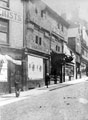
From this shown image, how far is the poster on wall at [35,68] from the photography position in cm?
1606

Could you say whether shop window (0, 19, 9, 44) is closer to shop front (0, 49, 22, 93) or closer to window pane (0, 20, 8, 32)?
window pane (0, 20, 8, 32)

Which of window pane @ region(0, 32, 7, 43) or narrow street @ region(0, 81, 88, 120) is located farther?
window pane @ region(0, 32, 7, 43)

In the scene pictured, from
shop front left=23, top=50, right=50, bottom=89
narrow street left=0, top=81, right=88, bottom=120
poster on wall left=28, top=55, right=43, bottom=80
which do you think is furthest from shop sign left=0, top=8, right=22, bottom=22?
narrow street left=0, top=81, right=88, bottom=120

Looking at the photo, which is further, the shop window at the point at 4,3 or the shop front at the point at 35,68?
the shop front at the point at 35,68

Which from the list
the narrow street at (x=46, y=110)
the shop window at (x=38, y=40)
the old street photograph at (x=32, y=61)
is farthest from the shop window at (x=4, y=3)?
the narrow street at (x=46, y=110)

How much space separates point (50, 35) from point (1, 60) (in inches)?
356

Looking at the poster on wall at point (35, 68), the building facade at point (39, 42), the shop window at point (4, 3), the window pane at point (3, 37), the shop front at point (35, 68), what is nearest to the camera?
the shop window at point (4, 3)

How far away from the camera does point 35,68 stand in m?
17.1

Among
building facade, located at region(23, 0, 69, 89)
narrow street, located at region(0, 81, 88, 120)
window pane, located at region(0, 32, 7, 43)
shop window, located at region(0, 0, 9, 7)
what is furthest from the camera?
building facade, located at region(23, 0, 69, 89)

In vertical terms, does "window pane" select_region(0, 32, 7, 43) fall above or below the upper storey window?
below

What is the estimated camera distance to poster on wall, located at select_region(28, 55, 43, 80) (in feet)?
52.7

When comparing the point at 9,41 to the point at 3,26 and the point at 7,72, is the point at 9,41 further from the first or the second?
the point at 7,72

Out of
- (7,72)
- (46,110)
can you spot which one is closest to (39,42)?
(7,72)

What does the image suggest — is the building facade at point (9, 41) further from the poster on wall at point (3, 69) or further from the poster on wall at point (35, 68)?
the poster on wall at point (35, 68)
